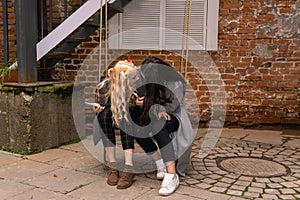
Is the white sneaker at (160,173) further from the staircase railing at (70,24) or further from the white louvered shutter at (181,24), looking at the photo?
the white louvered shutter at (181,24)

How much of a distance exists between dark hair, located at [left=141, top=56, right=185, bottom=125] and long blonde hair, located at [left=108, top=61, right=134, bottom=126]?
0.50 ft

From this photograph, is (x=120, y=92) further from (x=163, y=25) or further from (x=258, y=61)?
(x=258, y=61)

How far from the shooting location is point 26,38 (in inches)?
155

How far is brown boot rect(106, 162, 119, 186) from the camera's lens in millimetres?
3145

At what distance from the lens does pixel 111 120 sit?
10.7 feet

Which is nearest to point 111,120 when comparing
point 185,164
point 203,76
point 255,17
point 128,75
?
point 128,75

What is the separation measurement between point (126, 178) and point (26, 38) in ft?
6.44

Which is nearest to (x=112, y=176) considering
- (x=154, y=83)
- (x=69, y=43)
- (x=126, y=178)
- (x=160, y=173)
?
(x=126, y=178)

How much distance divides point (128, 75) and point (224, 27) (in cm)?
254

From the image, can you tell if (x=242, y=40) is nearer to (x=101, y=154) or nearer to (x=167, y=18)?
(x=167, y=18)

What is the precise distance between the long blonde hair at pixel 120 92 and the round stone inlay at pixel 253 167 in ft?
4.01

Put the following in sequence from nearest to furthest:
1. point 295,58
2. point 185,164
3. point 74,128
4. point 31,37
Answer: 1. point 185,164
2. point 31,37
3. point 74,128
4. point 295,58

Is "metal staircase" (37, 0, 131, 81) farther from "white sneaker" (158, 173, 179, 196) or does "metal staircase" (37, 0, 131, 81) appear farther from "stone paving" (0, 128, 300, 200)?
"white sneaker" (158, 173, 179, 196)

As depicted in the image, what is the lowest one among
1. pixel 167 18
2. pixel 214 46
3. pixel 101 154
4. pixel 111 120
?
pixel 101 154
